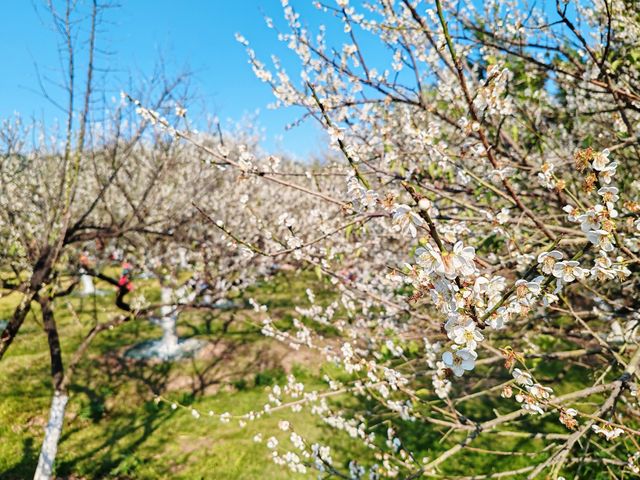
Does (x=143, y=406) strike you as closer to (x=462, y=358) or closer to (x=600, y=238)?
(x=462, y=358)

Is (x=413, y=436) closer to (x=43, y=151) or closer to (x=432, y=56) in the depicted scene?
(x=432, y=56)

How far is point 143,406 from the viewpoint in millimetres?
7352

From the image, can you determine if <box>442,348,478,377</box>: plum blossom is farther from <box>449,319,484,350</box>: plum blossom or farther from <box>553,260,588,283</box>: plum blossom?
<box>553,260,588,283</box>: plum blossom

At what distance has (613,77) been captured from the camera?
127 inches

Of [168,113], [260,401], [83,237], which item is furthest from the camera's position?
[260,401]

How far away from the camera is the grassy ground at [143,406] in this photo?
557 cm

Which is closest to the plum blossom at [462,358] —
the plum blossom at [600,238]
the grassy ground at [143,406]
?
the plum blossom at [600,238]

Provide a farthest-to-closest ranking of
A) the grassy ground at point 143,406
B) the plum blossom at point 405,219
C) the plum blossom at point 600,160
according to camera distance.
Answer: the grassy ground at point 143,406, the plum blossom at point 600,160, the plum blossom at point 405,219

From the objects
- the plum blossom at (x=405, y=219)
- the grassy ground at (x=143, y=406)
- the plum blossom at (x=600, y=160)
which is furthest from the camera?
the grassy ground at (x=143, y=406)

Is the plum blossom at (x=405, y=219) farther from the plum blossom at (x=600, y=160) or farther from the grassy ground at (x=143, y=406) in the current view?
the grassy ground at (x=143, y=406)

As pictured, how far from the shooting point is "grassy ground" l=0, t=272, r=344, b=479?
5566mm

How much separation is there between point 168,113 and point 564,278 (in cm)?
547

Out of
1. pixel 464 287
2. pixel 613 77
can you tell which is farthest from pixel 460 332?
pixel 613 77

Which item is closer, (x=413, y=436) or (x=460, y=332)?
(x=460, y=332)
